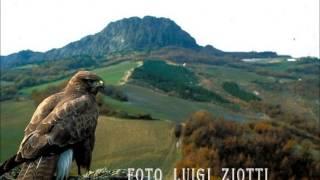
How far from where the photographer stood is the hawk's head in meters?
9.75

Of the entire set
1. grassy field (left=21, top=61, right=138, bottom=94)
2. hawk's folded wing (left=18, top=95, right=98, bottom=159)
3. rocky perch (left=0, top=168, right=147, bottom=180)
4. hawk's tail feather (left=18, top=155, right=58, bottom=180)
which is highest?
hawk's folded wing (left=18, top=95, right=98, bottom=159)

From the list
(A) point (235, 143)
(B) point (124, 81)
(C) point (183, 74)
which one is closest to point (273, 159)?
(A) point (235, 143)

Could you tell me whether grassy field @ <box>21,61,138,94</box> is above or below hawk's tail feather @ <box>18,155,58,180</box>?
→ below

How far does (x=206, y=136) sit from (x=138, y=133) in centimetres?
954

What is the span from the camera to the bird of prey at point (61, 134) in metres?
8.62

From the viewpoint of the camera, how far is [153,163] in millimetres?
71250

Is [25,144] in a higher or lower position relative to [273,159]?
higher

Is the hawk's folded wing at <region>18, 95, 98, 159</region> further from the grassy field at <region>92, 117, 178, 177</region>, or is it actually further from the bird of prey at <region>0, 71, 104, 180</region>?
→ the grassy field at <region>92, 117, 178, 177</region>

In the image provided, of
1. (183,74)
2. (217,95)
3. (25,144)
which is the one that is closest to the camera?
(25,144)

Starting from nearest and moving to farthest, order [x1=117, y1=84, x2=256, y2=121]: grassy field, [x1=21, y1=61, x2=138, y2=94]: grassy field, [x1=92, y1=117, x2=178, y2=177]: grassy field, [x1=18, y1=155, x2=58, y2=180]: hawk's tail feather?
1. [x1=18, y1=155, x2=58, y2=180]: hawk's tail feather
2. [x1=92, y1=117, x2=178, y2=177]: grassy field
3. [x1=117, y1=84, x2=256, y2=121]: grassy field
4. [x1=21, y1=61, x2=138, y2=94]: grassy field

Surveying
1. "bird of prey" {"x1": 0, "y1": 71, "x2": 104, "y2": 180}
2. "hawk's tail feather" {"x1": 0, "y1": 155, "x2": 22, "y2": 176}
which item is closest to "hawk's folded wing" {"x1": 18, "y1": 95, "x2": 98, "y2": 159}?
Result: "bird of prey" {"x1": 0, "y1": 71, "x2": 104, "y2": 180}

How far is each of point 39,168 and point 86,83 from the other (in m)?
1.77

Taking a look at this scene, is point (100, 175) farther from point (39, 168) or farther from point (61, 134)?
point (39, 168)

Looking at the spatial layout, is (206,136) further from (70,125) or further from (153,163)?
(70,125)
